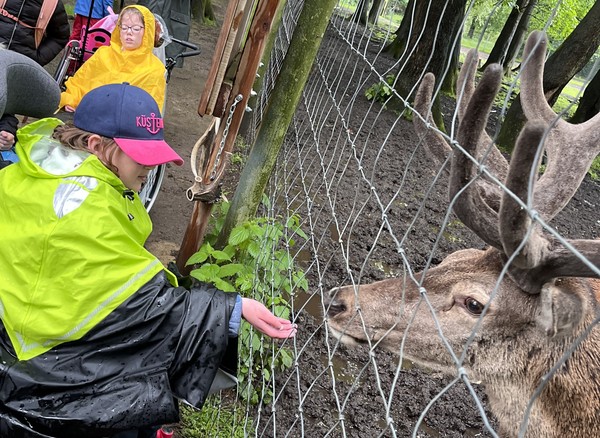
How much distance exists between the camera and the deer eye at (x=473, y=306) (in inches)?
105

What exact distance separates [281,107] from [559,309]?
2.00 meters

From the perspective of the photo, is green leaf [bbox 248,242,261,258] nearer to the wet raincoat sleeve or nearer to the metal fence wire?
the metal fence wire

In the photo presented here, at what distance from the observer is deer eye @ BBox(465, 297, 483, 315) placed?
8.75 ft

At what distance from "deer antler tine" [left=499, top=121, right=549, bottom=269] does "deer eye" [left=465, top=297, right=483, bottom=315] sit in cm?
35

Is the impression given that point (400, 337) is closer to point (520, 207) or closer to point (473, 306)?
point (473, 306)

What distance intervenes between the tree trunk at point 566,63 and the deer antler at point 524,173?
315 inches

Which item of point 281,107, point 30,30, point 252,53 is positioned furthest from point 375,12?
point 252,53

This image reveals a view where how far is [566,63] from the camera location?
413 inches

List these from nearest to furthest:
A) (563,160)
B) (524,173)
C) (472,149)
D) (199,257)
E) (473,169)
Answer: (524,173) < (472,149) < (473,169) < (563,160) < (199,257)

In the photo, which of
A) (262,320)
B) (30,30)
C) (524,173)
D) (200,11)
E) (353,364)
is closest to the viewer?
(524,173)

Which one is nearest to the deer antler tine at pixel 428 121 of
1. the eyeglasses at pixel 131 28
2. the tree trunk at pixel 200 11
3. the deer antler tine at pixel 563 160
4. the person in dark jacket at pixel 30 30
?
the deer antler tine at pixel 563 160

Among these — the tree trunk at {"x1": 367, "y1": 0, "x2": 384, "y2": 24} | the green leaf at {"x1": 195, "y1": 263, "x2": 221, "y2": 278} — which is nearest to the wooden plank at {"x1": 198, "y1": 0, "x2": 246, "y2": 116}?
the tree trunk at {"x1": 367, "y1": 0, "x2": 384, "y2": 24}

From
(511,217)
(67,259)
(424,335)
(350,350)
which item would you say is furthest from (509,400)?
(67,259)

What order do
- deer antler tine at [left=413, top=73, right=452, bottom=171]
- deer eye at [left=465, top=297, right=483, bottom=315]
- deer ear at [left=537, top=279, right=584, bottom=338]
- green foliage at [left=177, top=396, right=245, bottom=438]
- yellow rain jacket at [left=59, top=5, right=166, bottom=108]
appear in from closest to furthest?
deer ear at [left=537, top=279, right=584, bottom=338] < deer antler tine at [left=413, top=73, right=452, bottom=171] < deer eye at [left=465, top=297, right=483, bottom=315] < green foliage at [left=177, top=396, right=245, bottom=438] < yellow rain jacket at [left=59, top=5, right=166, bottom=108]
